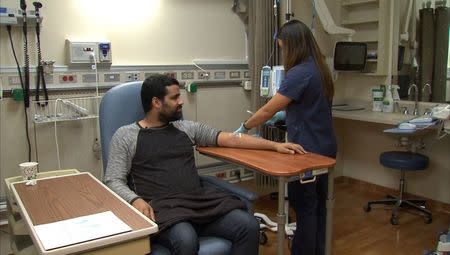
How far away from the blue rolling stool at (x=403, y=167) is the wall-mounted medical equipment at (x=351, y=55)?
845 mm

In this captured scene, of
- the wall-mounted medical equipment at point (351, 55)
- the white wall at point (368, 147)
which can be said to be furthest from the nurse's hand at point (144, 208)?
the white wall at point (368, 147)

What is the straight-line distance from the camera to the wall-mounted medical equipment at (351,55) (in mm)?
3582

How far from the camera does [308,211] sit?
2123 mm

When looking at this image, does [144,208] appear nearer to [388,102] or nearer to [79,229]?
[79,229]

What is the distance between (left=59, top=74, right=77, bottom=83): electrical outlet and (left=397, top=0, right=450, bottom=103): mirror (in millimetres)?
2750

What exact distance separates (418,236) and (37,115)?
2782mm

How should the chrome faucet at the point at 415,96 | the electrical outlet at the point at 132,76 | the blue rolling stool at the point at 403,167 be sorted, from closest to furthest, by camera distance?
1. the electrical outlet at the point at 132,76
2. the blue rolling stool at the point at 403,167
3. the chrome faucet at the point at 415,96

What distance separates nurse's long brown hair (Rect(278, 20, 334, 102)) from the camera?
210 centimetres

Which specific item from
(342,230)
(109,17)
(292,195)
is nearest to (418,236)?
(342,230)

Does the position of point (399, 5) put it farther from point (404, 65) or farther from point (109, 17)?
point (109, 17)

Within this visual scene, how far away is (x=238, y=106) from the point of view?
11.7ft

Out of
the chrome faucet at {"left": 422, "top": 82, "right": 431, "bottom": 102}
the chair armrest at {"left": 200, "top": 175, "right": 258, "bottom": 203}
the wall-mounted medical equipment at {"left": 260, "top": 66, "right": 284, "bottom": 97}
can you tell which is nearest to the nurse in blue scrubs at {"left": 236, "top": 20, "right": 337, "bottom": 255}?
the chair armrest at {"left": 200, "top": 175, "right": 258, "bottom": 203}

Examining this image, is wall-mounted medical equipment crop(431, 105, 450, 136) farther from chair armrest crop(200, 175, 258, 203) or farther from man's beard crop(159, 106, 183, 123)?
man's beard crop(159, 106, 183, 123)

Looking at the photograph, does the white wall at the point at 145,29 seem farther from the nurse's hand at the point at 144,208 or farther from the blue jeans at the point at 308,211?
the blue jeans at the point at 308,211
